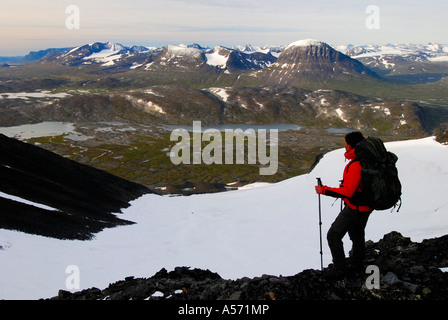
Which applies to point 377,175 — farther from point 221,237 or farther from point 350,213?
point 221,237

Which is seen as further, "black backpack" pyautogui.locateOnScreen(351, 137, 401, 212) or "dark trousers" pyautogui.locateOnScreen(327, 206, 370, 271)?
"dark trousers" pyautogui.locateOnScreen(327, 206, 370, 271)

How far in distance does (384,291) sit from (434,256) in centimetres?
445

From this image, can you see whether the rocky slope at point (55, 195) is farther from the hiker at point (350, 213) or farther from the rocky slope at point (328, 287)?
the hiker at point (350, 213)

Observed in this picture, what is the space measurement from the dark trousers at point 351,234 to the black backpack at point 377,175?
0.70 meters

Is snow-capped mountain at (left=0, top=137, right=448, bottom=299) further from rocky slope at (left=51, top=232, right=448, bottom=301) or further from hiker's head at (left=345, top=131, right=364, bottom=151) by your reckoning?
hiker's head at (left=345, top=131, right=364, bottom=151)

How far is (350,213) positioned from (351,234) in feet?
2.64

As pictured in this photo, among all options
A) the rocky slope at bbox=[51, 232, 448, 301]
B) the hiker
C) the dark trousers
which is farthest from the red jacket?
the rocky slope at bbox=[51, 232, 448, 301]

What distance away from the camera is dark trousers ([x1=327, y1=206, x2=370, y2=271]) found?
9008 mm

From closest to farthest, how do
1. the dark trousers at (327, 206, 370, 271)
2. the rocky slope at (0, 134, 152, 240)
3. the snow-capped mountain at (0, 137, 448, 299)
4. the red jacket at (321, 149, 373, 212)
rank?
the red jacket at (321, 149, 373, 212) → the dark trousers at (327, 206, 370, 271) → the snow-capped mountain at (0, 137, 448, 299) → the rocky slope at (0, 134, 152, 240)

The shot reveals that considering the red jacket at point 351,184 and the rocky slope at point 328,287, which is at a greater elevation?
the red jacket at point 351,184

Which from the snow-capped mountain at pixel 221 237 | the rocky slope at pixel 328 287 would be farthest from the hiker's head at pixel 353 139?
the snow-capped mountain at pixel 221 237

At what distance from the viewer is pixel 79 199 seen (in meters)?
31.6

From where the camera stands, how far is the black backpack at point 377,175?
27.2 feet

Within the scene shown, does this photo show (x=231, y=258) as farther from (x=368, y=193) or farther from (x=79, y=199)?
(x=79, y=199)
